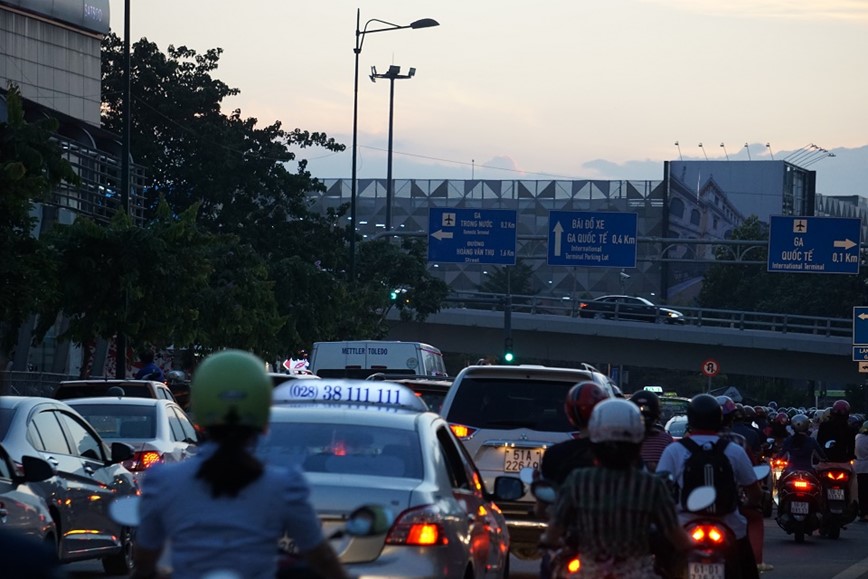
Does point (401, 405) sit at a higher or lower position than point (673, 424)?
higher

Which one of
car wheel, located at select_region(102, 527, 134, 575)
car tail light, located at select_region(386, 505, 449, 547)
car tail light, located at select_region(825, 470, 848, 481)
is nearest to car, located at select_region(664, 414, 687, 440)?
car tail light, located at select_region(825, 470, 848, 481)

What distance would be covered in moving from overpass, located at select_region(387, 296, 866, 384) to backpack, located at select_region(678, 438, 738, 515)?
52386 millimetres

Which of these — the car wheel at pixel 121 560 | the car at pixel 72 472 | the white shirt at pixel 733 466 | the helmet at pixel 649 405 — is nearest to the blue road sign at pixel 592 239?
the car wheel at pixel 121 560

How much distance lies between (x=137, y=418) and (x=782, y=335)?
49.1 meters

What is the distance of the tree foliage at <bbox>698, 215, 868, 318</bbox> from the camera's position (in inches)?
4099

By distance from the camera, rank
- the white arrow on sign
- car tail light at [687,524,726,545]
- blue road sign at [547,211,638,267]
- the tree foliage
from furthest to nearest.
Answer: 1. the tree foliage
2. the white arrow on sign
3. blue road sign at [547,211,638,267]
4. car tail light at [687,524,726,545]

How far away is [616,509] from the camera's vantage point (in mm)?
6477

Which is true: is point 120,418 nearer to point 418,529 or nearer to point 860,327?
point 418,529

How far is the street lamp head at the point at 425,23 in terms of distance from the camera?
185ft

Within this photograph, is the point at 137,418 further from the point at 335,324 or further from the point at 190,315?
the point at 335,324

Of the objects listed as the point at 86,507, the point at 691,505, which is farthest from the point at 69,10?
the point at 691,505

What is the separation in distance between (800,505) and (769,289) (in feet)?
327

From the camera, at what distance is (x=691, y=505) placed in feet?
22.3

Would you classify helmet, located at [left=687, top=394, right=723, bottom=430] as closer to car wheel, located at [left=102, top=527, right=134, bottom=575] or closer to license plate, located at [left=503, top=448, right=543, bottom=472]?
license plate, located at [left=503, top=448, right=543, bottom=472]
